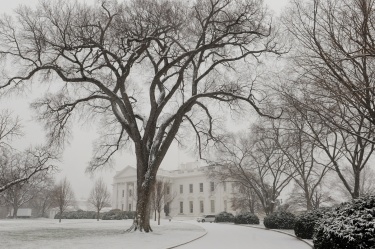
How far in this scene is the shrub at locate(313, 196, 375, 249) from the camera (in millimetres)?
6973

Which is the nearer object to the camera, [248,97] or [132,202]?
[248,97]

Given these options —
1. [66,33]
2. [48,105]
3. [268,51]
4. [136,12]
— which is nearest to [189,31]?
[136,12]

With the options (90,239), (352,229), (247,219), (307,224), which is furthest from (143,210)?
(247,219)

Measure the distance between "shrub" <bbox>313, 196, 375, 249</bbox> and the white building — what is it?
192 ft

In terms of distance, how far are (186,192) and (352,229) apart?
6843 centimetres

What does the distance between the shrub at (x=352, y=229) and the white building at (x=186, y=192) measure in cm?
5847

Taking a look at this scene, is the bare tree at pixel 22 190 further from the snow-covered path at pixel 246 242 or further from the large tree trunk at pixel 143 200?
the snow-covered path at pixel 246 242

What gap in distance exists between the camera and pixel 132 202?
74.1m

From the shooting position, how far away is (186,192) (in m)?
74.4

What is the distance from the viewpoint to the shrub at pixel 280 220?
23300 millimetres

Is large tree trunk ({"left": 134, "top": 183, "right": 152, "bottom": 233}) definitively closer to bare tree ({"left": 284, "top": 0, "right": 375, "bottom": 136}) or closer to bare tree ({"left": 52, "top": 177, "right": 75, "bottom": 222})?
bare tree ({"left": 284, "top": 0, "right": 375, "bottom": 136})

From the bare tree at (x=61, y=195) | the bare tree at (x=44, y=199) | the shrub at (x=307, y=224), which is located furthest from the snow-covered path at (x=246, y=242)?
the bare tree at (x=44, y=199)

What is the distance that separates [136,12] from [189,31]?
3044 millimetres

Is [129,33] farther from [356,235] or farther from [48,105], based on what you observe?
[356,235]
